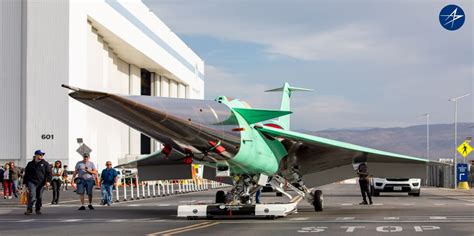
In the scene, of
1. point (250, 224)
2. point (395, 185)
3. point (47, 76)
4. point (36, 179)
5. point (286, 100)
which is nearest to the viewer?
point (250, 224)

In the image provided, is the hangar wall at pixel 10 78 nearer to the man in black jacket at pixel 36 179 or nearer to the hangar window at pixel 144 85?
the hangar window at pixel 144 85

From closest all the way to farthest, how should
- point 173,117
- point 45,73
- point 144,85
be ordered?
point 173,117
point 45,73
point 144,85

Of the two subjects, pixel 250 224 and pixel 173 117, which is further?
pixel 250 224

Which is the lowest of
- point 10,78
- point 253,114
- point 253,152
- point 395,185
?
point 395,185

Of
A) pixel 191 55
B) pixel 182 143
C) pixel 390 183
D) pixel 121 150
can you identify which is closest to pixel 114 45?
pixel 121 150

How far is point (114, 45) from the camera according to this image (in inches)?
3118

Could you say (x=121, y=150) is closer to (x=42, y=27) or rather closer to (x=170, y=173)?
(x=42, y=27)

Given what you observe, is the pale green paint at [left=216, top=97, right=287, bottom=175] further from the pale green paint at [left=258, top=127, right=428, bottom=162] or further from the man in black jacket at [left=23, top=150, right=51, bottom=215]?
the man in black jacket at [left=23, top=150, right=51, bottom=215]

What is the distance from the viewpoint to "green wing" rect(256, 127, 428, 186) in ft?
76.2

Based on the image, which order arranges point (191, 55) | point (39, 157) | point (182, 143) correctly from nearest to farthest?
point (182, 143) < point (39, 157) < point (191, 55)

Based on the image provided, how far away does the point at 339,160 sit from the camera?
2573 centimetres

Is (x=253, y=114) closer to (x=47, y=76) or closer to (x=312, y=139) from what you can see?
(x=312, y=139)

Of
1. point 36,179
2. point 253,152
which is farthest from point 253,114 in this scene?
point 36,179

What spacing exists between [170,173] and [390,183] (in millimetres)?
17571
